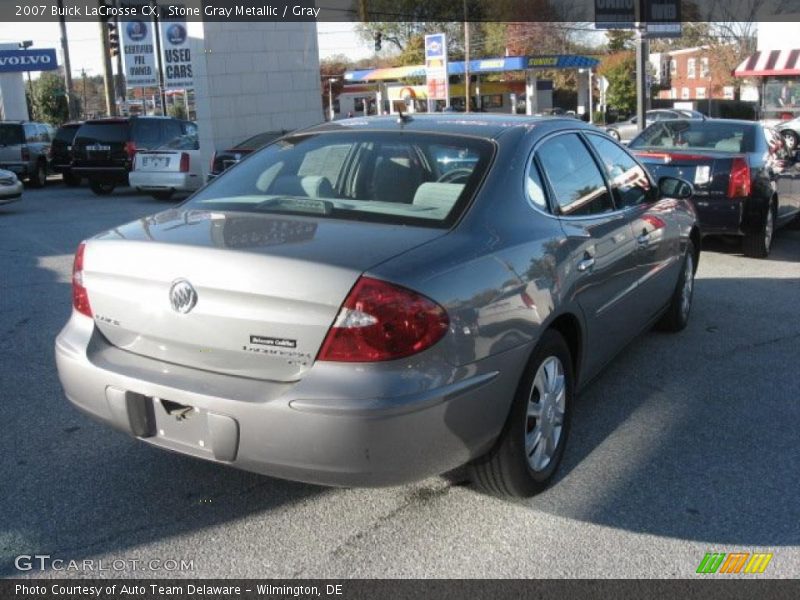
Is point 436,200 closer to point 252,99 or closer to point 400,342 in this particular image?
point 400,342

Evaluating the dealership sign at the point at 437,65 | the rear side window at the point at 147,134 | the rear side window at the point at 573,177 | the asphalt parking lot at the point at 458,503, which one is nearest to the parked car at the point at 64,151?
the rear side window at the point at 147,134

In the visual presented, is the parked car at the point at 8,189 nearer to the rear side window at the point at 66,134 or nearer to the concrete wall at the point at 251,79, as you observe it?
the concrete wall at the point at 251,79

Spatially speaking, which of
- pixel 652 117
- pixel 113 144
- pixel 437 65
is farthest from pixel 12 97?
pixel 652 117

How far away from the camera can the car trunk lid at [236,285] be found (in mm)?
2924

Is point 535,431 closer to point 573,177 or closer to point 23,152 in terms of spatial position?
point 573,177

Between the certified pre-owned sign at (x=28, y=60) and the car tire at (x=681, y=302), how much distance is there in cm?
2988

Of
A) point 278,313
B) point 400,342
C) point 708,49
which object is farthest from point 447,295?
point 708,49

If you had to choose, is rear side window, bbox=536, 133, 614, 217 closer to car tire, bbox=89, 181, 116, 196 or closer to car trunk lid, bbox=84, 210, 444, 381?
car trunk lid, bbox=84, 210, 444, 381

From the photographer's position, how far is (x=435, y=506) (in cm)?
358

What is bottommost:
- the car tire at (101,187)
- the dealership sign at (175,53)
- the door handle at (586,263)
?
the car tire at (101,187)

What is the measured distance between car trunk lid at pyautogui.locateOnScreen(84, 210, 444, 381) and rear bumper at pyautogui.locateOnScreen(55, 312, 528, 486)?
0.09m

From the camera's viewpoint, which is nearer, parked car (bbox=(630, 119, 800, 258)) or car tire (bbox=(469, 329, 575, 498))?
car tire (bbox=(469, 329, 575, 498))

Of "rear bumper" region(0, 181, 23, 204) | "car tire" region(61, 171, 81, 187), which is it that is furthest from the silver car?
"car tire" region(61, 171, 81, 187)

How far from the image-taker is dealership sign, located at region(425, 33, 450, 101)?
23.5m
